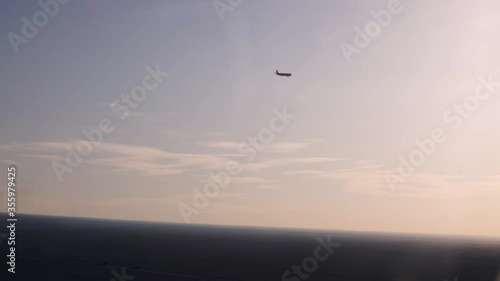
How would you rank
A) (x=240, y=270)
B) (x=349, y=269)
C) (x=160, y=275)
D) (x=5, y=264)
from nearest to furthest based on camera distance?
(x=160, y=275), (x=5, y=264), (x=240, y=270), (x=349, y=269)

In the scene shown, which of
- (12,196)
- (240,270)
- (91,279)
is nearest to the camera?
(12,196)

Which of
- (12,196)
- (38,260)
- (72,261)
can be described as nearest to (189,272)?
(72,261)

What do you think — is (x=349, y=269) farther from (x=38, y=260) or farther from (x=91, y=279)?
(x=38, y=260)

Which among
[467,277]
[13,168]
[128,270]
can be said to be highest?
[13,168]

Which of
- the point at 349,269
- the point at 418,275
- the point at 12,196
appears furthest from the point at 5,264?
the point at 418,275

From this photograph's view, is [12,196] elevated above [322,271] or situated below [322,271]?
above

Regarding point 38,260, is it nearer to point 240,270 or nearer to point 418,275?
point 240,270

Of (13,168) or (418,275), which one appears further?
(418,275)

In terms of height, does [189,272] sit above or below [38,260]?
below

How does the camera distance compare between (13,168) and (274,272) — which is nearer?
(13,168)
